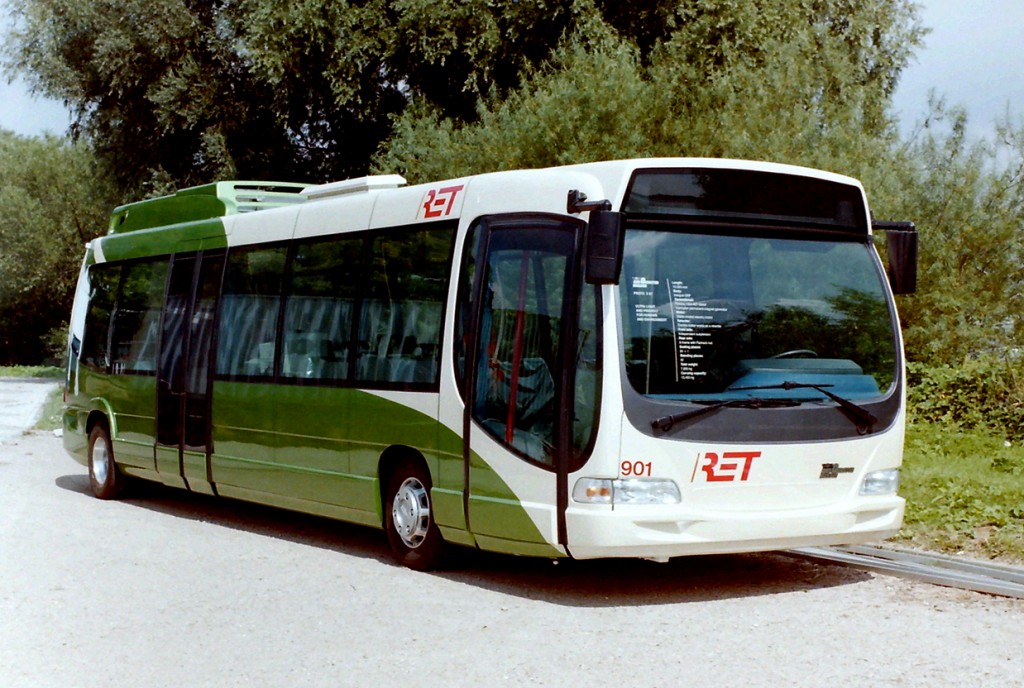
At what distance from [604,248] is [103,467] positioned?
28.5ft

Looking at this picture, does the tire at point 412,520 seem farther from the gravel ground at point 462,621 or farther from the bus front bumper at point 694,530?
the bus front bumper at point 694,530

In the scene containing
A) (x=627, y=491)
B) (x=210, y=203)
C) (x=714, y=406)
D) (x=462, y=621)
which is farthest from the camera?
(x=210, y=203)

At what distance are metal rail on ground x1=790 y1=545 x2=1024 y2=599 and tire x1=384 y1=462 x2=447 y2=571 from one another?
274 cm

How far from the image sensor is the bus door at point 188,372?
13.1 meters

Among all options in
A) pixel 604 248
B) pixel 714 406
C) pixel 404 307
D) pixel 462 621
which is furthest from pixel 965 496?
pixel 462 621

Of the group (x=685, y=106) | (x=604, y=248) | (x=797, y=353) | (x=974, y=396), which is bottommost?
(x=974, y=396)

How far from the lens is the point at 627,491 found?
27.8ft

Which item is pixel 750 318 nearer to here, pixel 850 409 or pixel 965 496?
pixel 850 409

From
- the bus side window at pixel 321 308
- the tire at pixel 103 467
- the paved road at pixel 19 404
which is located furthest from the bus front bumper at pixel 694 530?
the paved road at pixel 19 404

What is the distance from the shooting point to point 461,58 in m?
27.4

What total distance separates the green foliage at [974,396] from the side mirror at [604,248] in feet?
29.8

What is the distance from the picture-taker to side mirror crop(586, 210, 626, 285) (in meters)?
8.21

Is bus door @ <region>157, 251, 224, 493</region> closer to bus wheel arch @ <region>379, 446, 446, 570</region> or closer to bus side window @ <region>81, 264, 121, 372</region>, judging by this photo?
bus side window @ <region>81, 264, 121, 372</region>

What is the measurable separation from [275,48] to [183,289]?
14381 mm
